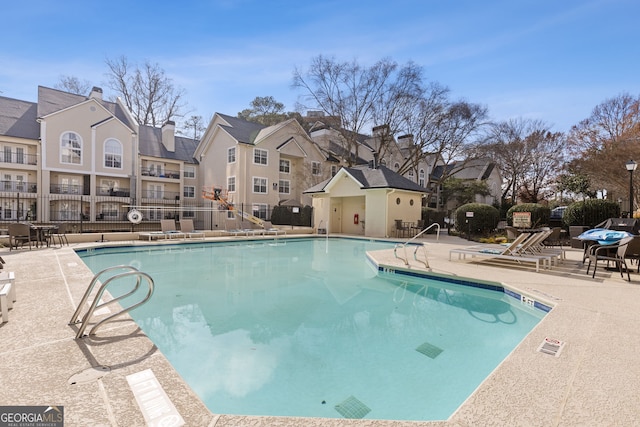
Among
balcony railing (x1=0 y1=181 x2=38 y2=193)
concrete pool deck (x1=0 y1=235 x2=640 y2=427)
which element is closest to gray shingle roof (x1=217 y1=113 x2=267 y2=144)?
balcony railing (x1=0 y1=181 x2=38 y2=193)

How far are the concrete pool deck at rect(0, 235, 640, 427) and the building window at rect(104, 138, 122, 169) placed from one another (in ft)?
80.7

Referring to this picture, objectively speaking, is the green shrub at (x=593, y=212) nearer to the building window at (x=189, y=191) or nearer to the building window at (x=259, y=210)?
the building window at (x=259, y=210)

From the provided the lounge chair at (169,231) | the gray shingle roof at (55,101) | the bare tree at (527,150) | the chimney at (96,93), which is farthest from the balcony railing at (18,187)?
the bare tree at (527,150)

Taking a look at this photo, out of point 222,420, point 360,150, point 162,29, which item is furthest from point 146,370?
point 360,150

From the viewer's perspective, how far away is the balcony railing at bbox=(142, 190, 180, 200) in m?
27.8

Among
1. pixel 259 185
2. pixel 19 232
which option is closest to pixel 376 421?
pixel 19 232

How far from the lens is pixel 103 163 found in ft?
83.0

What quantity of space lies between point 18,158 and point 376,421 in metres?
30.9

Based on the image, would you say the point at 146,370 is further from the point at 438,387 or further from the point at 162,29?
the point at 162,29

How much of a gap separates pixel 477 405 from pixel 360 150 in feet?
119

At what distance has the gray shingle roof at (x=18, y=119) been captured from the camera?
22297 millimetres

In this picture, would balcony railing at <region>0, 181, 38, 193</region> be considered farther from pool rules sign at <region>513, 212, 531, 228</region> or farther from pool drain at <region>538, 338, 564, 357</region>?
pool rules sign at <region>513, 212, 531, 228</region>

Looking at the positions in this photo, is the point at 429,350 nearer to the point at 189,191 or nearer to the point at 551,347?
the point at 551,347

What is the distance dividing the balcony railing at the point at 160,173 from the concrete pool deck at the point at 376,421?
25.4 m
